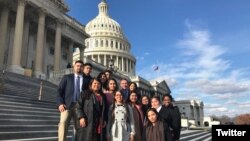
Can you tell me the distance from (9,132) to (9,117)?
74.0 inches

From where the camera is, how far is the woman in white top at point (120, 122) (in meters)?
5.19

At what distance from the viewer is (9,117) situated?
970 cm

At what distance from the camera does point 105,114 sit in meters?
5.25

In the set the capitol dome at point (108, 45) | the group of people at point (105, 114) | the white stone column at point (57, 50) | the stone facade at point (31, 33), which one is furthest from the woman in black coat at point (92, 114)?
the capitol dome at point (108, 45)

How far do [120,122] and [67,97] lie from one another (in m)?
1.20

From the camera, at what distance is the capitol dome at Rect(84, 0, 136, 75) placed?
8888cm

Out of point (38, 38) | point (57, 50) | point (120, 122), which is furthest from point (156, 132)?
point (57, 50)

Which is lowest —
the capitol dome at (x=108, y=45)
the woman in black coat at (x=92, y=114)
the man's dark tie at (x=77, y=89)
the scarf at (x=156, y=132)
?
the scarf at (x=156, y=132)

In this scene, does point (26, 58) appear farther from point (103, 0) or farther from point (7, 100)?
point (103, 0)

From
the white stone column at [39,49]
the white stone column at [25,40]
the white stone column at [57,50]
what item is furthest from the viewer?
the white stone column at [57,50]

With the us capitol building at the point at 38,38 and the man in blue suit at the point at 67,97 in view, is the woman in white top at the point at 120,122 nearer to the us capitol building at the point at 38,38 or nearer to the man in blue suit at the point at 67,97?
the man in blue suit at the point at 67,97

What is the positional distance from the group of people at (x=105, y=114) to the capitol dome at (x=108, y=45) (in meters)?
79.2

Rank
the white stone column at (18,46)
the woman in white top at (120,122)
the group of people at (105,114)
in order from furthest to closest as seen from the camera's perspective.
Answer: the white stone column at (18,46) → the woman in white top at (120,122) → the group of people at (105,114)

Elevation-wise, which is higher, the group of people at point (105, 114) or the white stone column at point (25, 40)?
the white stone column at point (25, 40)
